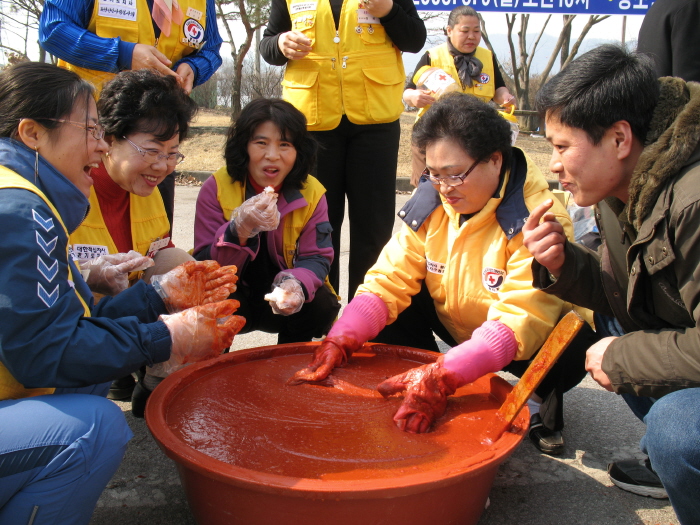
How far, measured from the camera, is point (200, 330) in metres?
1.70

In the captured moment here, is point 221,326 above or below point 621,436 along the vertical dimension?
above

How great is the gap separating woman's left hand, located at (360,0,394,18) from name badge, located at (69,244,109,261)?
1767 millimetres

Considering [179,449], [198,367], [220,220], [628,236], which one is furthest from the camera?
[220,220]

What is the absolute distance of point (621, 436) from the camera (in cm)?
238

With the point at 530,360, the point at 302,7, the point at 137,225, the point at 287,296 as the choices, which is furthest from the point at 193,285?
the point at 302,7

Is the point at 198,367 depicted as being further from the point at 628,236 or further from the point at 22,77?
the point at 628,236

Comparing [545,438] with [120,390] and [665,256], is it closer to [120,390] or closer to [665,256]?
[665,256]

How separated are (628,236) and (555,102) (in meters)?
0.46

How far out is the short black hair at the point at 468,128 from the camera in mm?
2068

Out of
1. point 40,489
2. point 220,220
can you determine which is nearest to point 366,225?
point 220,220

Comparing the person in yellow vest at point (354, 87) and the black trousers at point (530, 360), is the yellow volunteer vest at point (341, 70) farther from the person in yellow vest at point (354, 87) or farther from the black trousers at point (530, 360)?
the black trousers at point (530, 360)

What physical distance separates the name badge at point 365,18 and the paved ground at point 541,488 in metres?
2.14

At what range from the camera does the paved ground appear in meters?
1.86

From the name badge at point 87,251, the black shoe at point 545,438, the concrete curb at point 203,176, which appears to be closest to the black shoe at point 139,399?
the name badge at point 87,251
